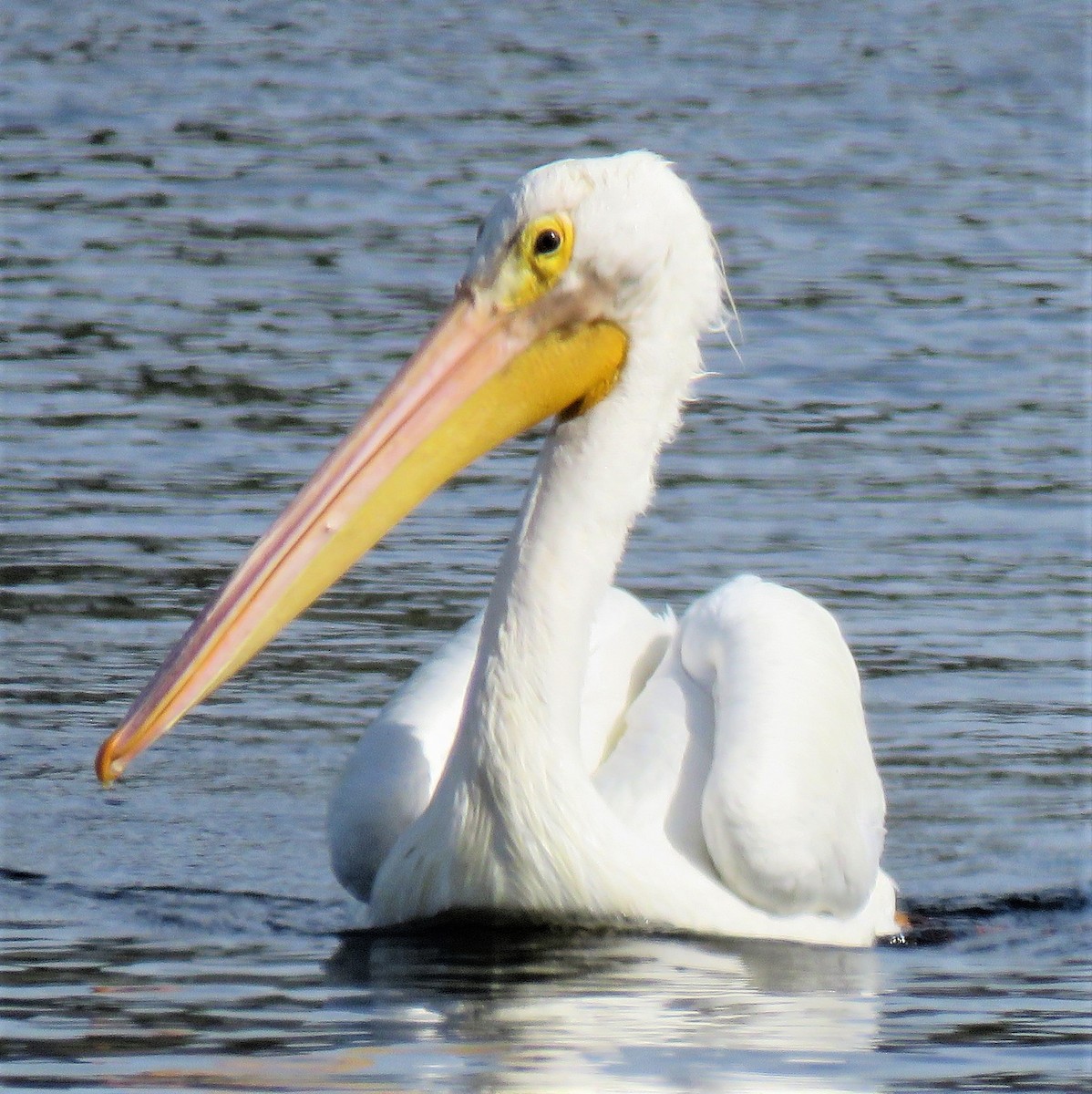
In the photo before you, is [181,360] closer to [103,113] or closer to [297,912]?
[297,912]

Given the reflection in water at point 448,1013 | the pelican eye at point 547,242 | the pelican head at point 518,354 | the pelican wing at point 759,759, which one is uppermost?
the pelican eye at point 547,242

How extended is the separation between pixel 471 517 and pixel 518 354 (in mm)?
3594

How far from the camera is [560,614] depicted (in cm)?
508

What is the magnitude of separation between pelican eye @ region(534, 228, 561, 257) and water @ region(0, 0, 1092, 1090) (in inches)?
51.9

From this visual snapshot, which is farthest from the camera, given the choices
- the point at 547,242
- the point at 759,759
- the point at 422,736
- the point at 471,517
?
the point at 471,517

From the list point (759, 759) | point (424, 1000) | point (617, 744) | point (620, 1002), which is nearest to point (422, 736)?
point (617, 744)

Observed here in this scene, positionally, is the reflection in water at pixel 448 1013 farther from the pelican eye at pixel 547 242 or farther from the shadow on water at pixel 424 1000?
the pelican eye at pixel 547 242

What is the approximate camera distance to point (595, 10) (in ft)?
67.7

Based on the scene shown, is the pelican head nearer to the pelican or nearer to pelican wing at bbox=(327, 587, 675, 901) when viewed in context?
the pelican

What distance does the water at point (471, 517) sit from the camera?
15.3 feet

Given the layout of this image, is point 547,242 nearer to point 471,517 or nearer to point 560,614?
point 560,614

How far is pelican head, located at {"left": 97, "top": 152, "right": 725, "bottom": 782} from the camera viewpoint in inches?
198

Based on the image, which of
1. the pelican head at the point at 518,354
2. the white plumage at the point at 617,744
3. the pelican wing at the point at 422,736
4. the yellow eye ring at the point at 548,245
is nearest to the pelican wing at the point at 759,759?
the white plumage at the point at 617,744

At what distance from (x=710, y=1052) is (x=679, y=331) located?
1.54 m
